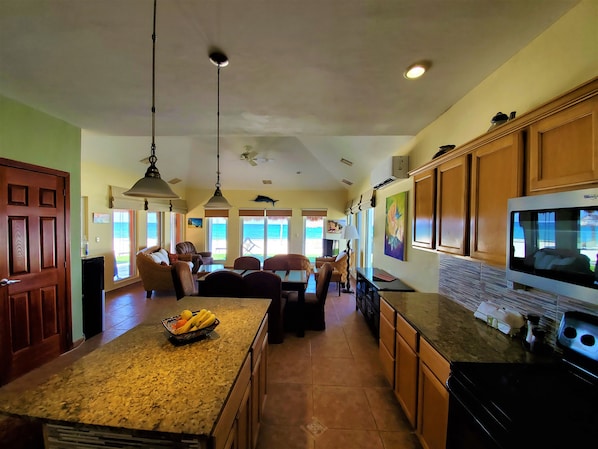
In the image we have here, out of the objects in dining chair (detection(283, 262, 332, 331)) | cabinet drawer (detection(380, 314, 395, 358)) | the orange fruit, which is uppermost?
the orange fruit

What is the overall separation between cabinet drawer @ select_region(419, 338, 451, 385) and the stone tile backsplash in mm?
603

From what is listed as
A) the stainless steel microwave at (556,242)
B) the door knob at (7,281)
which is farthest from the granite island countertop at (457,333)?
the door knob at (7,281)

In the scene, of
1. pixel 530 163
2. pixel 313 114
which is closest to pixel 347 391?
pixel 530 163

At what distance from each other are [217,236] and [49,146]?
6.04 metres

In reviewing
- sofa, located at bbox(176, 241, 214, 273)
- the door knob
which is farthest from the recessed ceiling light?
sofa, located at bbox(176, 241, 214, 273)

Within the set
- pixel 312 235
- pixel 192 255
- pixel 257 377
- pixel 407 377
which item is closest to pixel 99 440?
pixel 257 377

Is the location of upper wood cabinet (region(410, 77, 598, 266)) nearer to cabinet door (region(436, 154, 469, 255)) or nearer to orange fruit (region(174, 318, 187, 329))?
cabinet door (region(436, 154, 469, 255))

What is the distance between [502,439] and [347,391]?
5.42 feet

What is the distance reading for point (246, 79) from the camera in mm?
1911

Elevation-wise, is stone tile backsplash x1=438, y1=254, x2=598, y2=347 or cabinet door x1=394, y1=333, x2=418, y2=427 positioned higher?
stone tile backsplash x1=438, y1=254, x2=598, y2=347

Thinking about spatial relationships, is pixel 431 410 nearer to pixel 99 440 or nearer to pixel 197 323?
pixel 197 323

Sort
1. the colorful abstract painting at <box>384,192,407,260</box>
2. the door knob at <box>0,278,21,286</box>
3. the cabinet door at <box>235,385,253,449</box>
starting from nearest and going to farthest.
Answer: the cabinet door at <box>235,385,253,449</box>, the door knob at <box>0,278,21,286</box>, the colorful abstract painting at <box>384,192,407,260</box>

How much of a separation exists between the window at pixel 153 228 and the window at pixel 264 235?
2478mm

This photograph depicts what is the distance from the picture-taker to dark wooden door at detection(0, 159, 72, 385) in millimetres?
2297
